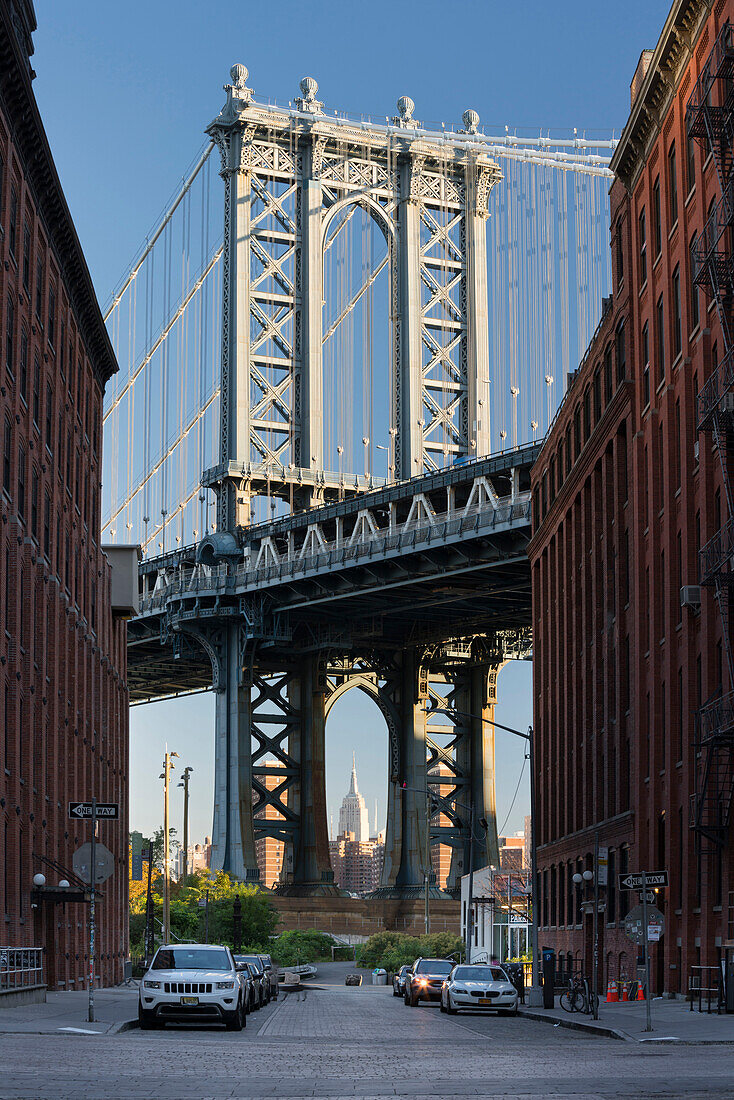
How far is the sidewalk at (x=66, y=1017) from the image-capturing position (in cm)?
2753

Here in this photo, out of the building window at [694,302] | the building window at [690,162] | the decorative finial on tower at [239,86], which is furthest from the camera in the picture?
the decorative finial on tower at [239,86]

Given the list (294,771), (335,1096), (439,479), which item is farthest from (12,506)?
(294,771)

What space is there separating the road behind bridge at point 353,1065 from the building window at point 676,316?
2106 cm

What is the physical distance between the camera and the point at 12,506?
46781mm

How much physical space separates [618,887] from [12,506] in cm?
2155

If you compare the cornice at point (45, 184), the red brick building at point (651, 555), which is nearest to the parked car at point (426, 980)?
the red brick building at point (651, 555)

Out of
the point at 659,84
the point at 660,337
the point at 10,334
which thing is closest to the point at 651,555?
the point at 660,337

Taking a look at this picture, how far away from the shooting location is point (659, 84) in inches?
1911

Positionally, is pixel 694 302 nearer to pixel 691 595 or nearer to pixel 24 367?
pixel 691 595

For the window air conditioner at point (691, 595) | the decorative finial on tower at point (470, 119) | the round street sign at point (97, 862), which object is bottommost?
the round street sign at point (97, 862)

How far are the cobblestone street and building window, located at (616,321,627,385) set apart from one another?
2802 centimetres

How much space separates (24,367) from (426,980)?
68.0 feet

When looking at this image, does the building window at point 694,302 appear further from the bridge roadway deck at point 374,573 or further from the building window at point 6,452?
the bridge roadway deck at point 374,573

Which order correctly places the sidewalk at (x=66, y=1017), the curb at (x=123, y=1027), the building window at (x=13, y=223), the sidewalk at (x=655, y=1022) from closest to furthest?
the sidewalk at (x=66, y=1017), the sidewalk at (x=655, y=1022), the curb at (x=123, y=1027), the building window at (x=13, y=223)
